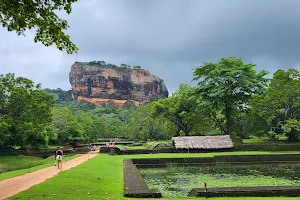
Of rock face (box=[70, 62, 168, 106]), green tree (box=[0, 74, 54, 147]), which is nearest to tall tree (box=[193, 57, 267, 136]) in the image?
green tree (box=[0, 74, 54, 147])

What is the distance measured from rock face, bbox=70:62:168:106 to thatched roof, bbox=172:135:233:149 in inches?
4246

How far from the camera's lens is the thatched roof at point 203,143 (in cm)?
2803

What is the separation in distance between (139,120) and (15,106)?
2931cm

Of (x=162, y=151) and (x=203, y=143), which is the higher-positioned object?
(x=203, y=143)

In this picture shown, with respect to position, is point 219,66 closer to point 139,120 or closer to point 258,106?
point 258,106

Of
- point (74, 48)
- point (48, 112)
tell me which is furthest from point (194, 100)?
point (74, 48)

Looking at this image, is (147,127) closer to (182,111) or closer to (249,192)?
(182,111)

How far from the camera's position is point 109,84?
142 m

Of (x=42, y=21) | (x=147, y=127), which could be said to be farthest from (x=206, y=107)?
(x=42, y=21)

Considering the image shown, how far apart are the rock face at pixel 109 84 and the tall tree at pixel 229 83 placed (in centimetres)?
10490

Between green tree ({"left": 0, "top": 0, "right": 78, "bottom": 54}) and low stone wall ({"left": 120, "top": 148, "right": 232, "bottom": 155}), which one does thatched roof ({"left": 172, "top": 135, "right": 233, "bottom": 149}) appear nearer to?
→ low stone wall ({"left": 120, "top": 148, "right": 232, "bottom": 155})

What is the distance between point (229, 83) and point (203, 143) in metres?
7.46

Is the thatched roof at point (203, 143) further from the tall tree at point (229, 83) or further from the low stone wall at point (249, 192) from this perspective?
the low stone wall at point (249, 192)

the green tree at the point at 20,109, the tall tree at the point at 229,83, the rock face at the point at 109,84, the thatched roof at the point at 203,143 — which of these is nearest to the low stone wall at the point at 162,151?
the thatched roof at the point at 203,143
